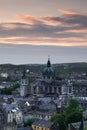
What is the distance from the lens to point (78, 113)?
47375 mm

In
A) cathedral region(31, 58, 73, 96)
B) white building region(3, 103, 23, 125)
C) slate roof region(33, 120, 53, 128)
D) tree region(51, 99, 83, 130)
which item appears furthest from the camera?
cathedral region(31, 58, 73, 96)

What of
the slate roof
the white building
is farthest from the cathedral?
the slate roof

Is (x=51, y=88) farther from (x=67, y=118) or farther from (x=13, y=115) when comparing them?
(x=67, y=118)

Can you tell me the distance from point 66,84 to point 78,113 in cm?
4103

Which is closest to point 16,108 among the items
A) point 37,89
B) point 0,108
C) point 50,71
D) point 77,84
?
point 0,108

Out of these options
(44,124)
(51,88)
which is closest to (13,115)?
(44,124)

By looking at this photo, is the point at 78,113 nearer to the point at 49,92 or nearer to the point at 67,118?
the point at 67,118

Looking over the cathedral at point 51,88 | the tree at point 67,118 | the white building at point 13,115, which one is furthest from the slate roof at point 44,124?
the cathedral at point 51,88

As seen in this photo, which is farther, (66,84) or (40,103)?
(66,84)

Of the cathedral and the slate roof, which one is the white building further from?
Result: the cathedral

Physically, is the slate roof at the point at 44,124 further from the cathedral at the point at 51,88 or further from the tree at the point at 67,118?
the cathedral at the point at 51,88

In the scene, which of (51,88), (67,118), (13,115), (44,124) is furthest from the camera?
(51,88)

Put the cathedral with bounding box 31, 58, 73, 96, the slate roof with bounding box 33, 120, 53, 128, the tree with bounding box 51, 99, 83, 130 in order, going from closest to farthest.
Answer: the tree with bounding box 51, 99, 83, 130
the slate roof with bounding box 33, 120, 53, 128
the cathedral with bounding box 31, 58, 73, 96

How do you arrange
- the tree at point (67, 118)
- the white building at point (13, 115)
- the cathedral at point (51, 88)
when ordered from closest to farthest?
the tree at point (67, 118) < the white building at point (13, 115) < the cathedral at point (51, 88)
